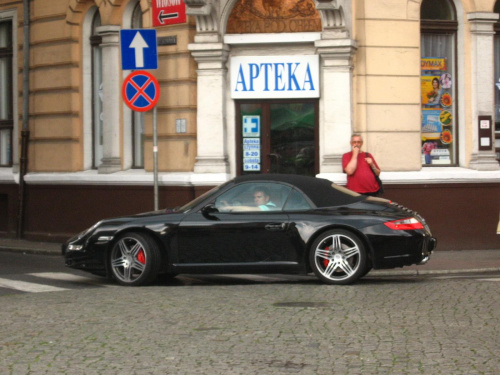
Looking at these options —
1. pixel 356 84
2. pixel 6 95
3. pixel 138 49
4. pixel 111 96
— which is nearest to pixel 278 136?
pixel 356 84

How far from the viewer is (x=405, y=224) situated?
11.3 meters

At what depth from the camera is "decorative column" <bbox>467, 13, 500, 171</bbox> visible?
17.1 meters

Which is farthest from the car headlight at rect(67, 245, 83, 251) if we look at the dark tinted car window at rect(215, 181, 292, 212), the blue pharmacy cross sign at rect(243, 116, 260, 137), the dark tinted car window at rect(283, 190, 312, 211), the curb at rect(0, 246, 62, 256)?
the blue pharmacy cross sign at rect(243, 116, 260, 137)

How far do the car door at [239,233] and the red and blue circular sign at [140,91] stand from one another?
4.09 m

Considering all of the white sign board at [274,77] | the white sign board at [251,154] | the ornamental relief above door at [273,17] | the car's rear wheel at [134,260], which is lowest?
the car's rear wheel at [134,260]

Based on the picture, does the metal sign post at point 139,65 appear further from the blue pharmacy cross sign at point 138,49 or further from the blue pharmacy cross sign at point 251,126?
the blue pharmacy cross sign at point 251,126

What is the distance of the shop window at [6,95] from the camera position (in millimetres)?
20469

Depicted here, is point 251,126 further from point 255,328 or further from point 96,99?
point 255,328

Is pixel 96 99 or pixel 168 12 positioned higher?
pixel 168 12

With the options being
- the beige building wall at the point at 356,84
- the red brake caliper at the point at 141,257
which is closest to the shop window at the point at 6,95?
Result: the beige building wall at the point at 356,84

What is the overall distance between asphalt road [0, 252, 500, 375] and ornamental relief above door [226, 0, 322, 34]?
6.30 m

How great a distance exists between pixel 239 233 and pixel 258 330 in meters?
3.34

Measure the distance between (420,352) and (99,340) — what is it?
252cm

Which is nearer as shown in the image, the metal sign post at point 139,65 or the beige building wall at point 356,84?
the metal sign post at point 139,65
